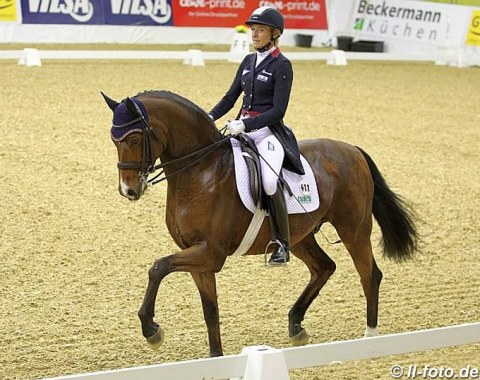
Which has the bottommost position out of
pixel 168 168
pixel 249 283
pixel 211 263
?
pixel 249 283

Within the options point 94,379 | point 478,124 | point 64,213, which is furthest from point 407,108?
point 94,379

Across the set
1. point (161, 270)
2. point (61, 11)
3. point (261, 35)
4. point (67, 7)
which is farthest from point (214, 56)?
point (161, 270)

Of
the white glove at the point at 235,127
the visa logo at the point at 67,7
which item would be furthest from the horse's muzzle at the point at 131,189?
A: the visa logo at the point at 67,7

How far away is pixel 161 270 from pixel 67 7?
14771mm

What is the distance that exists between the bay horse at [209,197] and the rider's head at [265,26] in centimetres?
56

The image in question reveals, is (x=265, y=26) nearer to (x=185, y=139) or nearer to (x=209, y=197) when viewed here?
(x=185, y=139)

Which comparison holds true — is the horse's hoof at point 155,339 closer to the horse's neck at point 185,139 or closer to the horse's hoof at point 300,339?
the horse's neck at point 185,139

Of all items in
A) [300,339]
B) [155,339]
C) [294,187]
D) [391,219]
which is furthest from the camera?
[391,219]

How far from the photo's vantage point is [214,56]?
62.0 feet

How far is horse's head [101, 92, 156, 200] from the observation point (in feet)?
16.2

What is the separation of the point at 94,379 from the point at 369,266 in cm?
256

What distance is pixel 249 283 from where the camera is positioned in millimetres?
7305

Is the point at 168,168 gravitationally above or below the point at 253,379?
above

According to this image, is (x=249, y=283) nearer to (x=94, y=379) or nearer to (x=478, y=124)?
(x=94, y=379)
